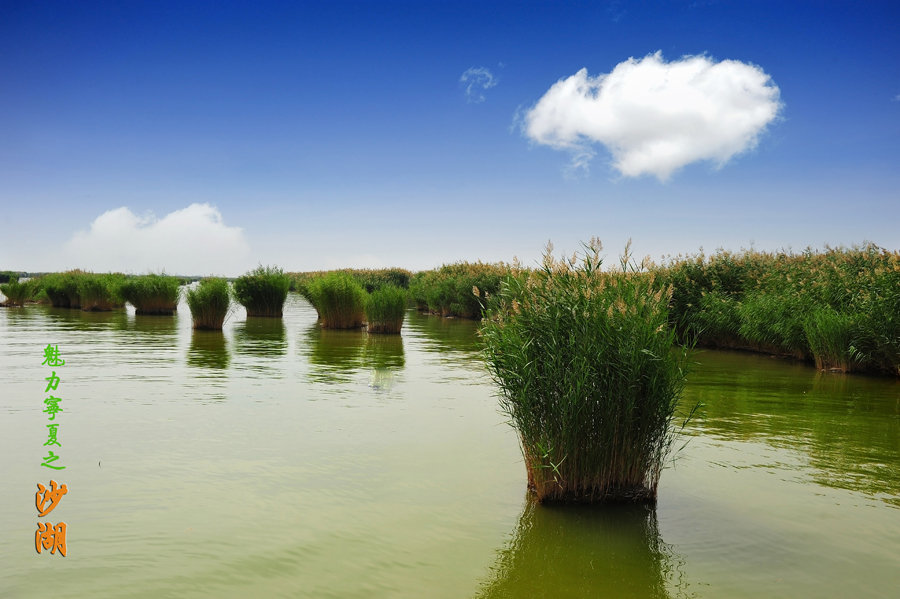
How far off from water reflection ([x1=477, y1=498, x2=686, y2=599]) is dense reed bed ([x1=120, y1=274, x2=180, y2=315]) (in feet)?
97.5

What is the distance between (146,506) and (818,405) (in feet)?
→ 36.9

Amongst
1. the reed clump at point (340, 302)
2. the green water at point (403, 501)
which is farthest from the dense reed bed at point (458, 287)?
the green water at point (403, 501)

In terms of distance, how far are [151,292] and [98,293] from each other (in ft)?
17.0

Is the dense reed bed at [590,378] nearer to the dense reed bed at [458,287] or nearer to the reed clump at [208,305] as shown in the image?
the reed clump at [208,305]

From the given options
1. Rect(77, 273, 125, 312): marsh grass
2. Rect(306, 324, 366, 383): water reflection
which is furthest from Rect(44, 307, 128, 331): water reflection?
Rect(306, 324, 366, 383): water reflection

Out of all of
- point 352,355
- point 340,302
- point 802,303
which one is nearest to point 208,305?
point 340,302

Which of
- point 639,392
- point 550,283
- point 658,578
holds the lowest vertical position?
point 658,578

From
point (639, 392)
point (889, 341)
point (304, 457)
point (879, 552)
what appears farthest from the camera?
point (889, 341)

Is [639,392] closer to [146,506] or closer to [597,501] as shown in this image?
[597,501]

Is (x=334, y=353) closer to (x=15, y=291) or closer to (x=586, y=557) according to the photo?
(x=586, y=557)

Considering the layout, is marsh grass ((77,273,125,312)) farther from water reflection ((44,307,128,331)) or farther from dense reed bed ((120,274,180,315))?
dense reed bed ((120,274,180,315))

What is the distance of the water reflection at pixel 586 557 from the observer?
516 cm

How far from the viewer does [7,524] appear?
19.8 feet

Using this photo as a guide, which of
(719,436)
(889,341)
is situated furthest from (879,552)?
(889,341)
